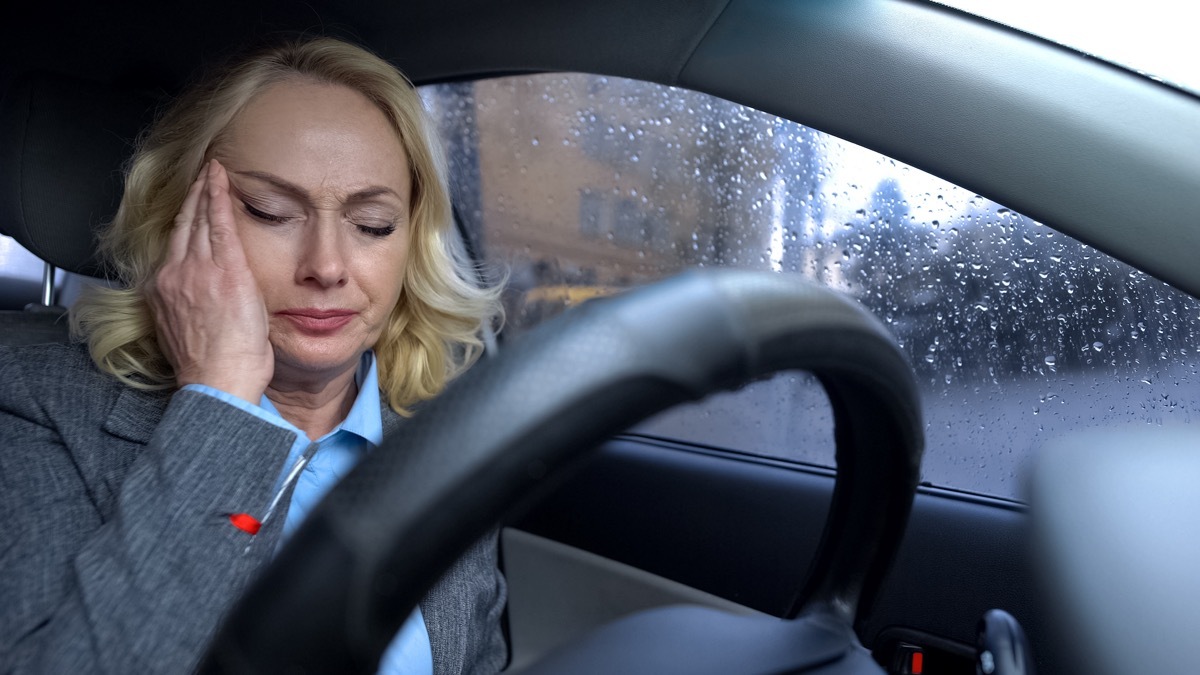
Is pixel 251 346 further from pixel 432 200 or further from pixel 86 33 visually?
pixel 86 33

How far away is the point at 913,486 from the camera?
75 centimetres

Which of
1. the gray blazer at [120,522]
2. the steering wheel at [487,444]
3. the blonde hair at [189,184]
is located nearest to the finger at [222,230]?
the blonde hair at [189,184]

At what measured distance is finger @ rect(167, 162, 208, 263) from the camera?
125 cm

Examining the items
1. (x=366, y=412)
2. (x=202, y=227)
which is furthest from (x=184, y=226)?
(x=366, y=412)

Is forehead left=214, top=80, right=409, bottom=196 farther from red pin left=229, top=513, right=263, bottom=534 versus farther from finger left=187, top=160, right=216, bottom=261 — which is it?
red pin left=229, top=513, right=263, bottom=534

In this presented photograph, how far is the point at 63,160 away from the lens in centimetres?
143

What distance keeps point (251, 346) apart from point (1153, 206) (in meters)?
1.02

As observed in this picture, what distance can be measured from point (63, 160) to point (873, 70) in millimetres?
1183

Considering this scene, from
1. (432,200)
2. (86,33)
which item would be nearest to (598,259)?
(432,200)

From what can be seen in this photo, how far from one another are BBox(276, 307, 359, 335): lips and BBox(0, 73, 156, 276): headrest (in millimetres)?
428

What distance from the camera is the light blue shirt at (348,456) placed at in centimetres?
108

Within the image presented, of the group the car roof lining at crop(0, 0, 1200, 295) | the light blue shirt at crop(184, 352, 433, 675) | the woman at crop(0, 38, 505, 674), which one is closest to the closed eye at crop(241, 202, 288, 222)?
the woman at crop(0, 38, 505, 674)

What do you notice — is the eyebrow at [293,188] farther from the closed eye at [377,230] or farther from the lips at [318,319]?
the lips at [318,319]

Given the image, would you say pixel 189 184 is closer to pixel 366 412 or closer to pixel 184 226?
pixel 184 226
